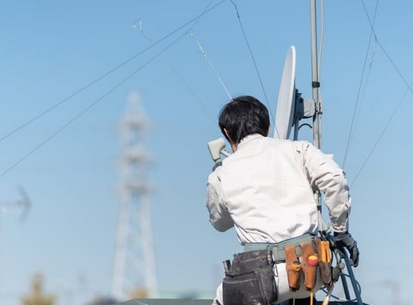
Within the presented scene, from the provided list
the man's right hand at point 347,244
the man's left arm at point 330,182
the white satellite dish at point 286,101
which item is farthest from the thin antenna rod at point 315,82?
the man's left arm at point 330,182

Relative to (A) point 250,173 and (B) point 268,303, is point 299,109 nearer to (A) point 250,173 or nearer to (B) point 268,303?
(A) point 250,173

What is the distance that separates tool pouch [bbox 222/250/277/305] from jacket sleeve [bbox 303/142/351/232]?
1.15 feet

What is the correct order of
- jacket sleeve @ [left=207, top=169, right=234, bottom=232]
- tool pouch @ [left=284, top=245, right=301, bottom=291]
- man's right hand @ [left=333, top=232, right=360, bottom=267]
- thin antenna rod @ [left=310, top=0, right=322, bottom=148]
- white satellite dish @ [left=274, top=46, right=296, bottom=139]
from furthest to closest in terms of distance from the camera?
thin antenna rod @ [left=310, top=0, right=322, bottom=148] → white satellite dish @ [left=274, top=46, right=296, bottom=139] → man's right hand @ [left=333, top=232, right=360, bottom=267] → jacket sleeve @ [left=207, top=169, right=234, bottom=232] → tool pouch @ [left=284, top=245, right=301, bottom=291]

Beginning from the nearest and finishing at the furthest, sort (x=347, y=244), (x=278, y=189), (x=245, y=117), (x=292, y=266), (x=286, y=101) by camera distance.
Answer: (x=292, y=266) < (x=278, y=189) < (x=245, y=117) < (x=347, y=244) < (x=286, y=101)

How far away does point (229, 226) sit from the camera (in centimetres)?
392

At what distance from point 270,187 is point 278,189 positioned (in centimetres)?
3

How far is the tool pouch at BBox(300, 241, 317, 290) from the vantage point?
11.6 feet

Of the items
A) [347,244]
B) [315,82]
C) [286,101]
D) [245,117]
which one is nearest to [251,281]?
[347,244]

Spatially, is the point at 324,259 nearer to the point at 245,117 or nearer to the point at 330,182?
the point at 330,182

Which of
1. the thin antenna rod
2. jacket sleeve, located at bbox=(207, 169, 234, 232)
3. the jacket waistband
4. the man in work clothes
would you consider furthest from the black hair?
the thin antenna rod

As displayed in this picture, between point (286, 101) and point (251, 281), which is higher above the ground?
point (286, 101)

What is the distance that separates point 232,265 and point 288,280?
25 cm

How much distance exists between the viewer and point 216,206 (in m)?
3.86

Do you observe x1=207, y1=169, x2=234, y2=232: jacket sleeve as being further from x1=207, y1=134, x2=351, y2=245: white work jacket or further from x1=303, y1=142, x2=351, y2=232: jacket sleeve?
x1=303, y1=142, x2=351, y2=232: jacket sleeve
